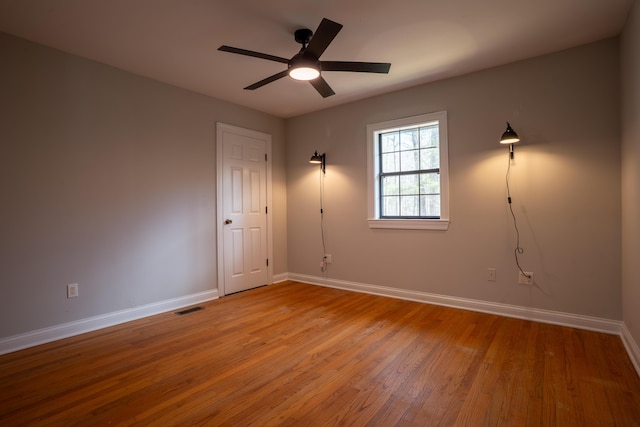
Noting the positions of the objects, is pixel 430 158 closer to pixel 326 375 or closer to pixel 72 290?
pixel 326 375

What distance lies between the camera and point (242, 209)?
4598mm

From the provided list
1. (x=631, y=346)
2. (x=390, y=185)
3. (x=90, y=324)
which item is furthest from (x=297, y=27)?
(x=631, y=346)

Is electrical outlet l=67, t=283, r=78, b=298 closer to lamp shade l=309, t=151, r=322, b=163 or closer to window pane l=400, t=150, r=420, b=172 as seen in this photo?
lamp shade l=309, t=151, r=322, b=163

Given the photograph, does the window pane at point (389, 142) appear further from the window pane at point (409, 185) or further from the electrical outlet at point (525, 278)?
the electrical outlet at point (525, 278)

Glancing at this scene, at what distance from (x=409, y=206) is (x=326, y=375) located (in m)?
2.50

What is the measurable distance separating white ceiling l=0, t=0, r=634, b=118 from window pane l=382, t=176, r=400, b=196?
127 centimetres

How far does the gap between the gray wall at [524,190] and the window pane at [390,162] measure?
271 millimetres

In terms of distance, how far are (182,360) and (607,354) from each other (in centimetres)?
327


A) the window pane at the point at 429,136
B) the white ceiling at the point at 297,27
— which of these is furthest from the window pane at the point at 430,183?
the white ceiling at the point at 297,27

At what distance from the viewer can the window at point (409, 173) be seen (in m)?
3.77

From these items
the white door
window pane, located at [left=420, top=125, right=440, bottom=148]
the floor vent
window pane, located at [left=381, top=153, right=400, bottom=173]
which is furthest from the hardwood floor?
window pane, located at [left=420, top=125, right=440, bottom=148]

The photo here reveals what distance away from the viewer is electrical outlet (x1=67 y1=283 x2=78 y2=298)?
118 inches

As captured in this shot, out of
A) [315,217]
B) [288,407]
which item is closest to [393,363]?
[288,407]

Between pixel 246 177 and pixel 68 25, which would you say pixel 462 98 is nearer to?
pixel 246 177
